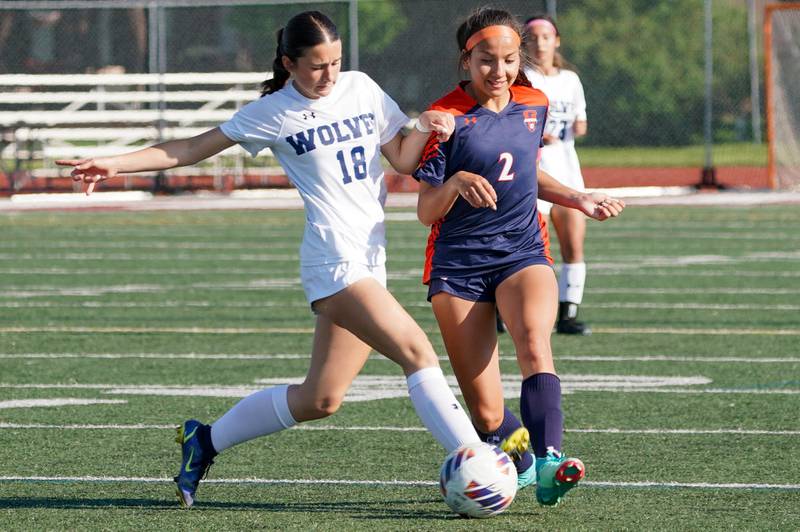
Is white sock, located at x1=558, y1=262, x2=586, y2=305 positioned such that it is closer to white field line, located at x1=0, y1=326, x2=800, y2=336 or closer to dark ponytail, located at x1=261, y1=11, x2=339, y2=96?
white field line, located at x1=0, y1=326, x2=800, y2=336

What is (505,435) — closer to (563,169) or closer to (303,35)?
(303,35)

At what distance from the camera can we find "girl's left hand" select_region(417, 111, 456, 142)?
5.62 metres

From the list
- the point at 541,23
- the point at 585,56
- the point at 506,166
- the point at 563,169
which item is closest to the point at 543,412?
the point at 506,166

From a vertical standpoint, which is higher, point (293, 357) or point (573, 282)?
point (573, 282)

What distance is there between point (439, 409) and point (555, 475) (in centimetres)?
45

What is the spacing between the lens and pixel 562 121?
1109 cm

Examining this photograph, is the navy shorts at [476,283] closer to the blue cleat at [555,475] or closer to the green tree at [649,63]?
the blue cleat at [555,475]

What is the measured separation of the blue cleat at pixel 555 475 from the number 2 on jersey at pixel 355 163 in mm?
1155

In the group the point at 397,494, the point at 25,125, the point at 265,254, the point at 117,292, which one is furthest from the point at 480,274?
the point at 25,125

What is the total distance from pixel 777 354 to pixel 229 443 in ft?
16.2

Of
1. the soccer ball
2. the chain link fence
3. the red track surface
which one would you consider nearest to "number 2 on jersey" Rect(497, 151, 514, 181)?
the soccer ball

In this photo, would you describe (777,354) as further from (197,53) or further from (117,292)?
(197,53)

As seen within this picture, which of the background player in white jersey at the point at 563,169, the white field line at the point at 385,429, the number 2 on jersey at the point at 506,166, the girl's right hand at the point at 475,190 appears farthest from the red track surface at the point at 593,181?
the girl's right hand at the point at 475,190

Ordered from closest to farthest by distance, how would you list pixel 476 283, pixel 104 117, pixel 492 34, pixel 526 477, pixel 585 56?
1. pixel 492 34
2. pixel 476 283
3. pixel 526 477
4. pixel 104 117
5. pixel 585 56
